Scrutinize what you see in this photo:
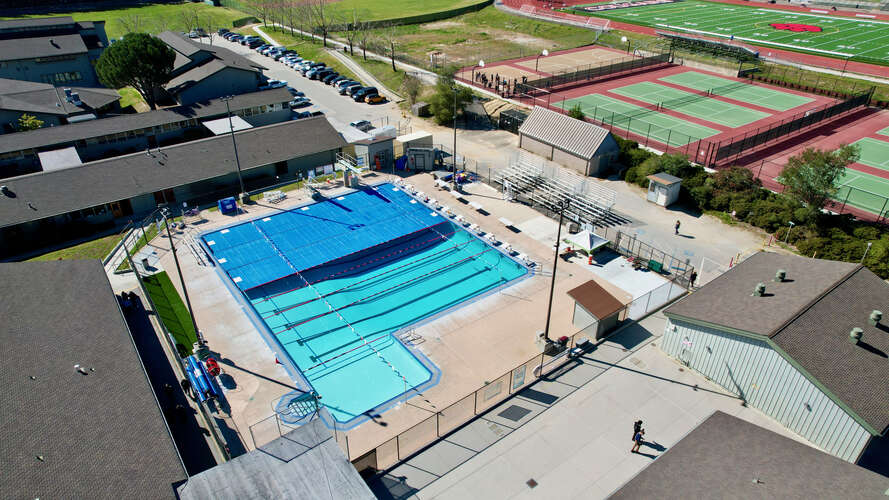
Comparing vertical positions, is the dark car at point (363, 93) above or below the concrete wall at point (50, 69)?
below

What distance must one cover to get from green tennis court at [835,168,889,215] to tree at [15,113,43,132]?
66650 millimetres

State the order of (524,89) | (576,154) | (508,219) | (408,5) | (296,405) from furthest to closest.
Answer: (408,5)
(524,89)
(576,154)
(508,219)
(296,405)

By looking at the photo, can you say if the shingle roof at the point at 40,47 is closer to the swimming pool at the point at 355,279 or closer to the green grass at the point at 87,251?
the green grass at the point at 87,251

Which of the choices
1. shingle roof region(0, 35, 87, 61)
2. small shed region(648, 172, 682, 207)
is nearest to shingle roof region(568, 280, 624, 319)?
small shed region(648, 172, 682, 207)

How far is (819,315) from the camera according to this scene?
72.7 ft

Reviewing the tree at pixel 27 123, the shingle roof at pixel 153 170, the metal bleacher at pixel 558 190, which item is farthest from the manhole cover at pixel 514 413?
the tree at pixel 27 123

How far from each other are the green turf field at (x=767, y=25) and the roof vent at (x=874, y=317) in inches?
3051

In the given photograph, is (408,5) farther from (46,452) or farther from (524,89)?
(46,452)

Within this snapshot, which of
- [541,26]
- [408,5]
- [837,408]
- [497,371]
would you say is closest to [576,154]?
[497,371]

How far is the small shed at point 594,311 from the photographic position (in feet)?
89.4

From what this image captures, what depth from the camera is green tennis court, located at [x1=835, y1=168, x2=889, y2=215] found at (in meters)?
39.5

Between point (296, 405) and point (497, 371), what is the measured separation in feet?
31.0

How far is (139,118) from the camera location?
49.4 meters

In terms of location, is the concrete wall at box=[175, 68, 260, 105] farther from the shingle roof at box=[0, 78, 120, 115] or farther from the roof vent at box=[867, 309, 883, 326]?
the roof vent at box=[867, 309, 883, 326]
